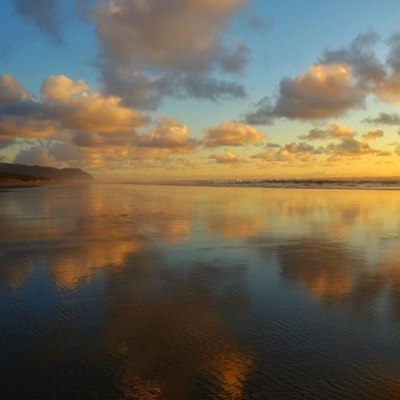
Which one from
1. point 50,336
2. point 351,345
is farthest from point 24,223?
point 351,345

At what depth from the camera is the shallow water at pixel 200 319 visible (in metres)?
5.19

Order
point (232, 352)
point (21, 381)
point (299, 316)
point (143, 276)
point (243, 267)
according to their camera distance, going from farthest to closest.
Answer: point (243, 267)
point (143, 276)
point (299, 316)
point (232, 352)
point (21, 381)

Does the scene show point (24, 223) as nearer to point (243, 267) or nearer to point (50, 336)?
point (243, 267)

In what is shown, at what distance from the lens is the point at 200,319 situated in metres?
7.44

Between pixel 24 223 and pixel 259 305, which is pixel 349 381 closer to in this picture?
pixel 259 305

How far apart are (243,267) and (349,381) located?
20.6 feet

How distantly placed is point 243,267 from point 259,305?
10.7ft

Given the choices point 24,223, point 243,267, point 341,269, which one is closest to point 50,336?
point 243,267

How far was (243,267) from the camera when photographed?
11.5 m

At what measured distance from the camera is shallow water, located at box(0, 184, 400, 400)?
17.0 ft

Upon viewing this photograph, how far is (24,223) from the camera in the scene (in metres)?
21.5

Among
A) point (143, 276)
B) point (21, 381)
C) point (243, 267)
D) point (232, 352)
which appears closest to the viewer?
point (21, 381)

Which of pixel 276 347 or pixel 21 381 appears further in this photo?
pixel 276 347

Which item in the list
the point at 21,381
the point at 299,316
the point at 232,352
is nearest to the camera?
the point at 21,381
